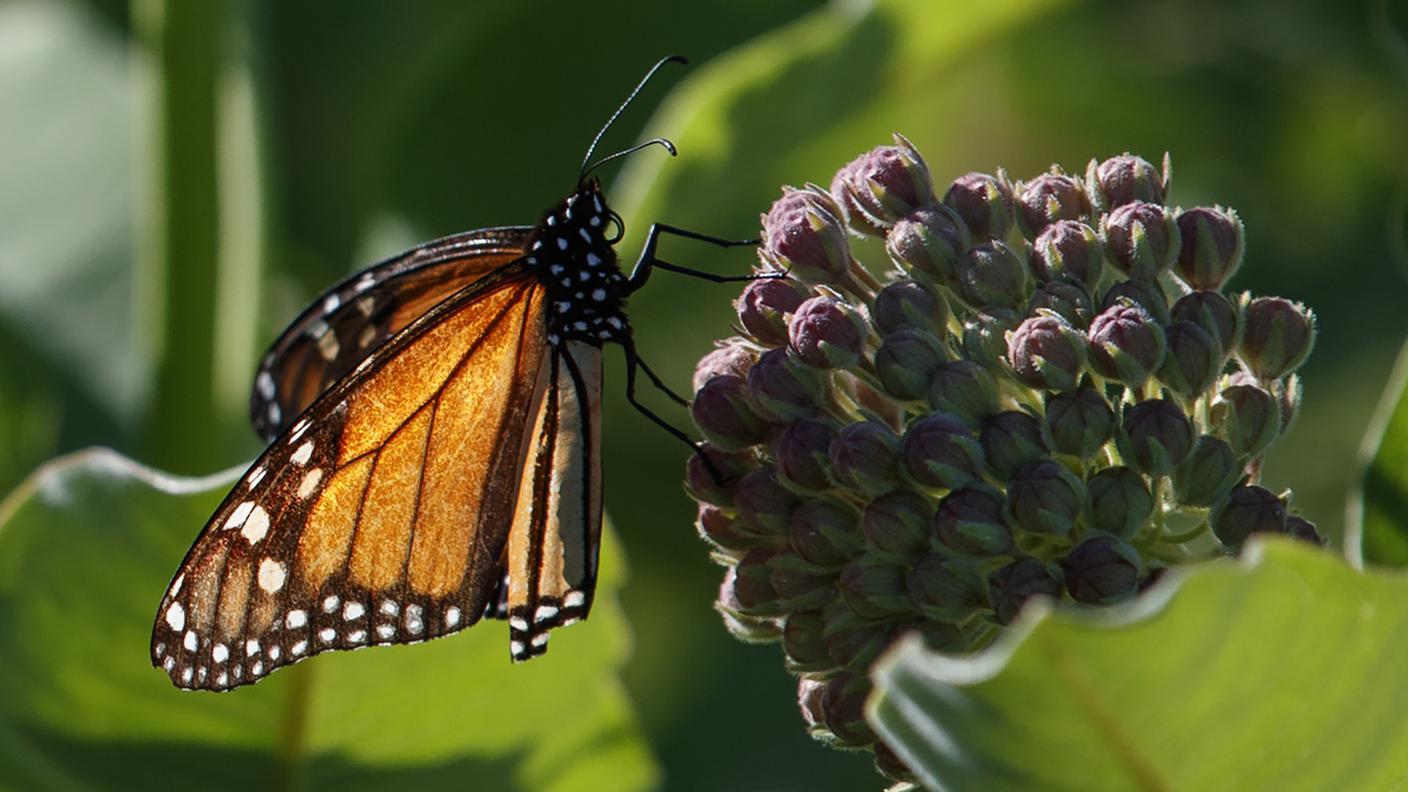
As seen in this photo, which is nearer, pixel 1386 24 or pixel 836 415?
pixel 836 415

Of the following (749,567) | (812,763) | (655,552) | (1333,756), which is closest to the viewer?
(1333,756)

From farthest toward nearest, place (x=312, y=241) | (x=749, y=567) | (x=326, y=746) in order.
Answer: (x=312, y=241)
(x=326, y=746)
(x=749, y=567)

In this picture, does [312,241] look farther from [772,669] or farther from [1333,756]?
[1333,756]

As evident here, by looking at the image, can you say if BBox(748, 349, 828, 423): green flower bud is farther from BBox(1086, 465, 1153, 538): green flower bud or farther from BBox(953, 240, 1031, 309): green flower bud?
BBox(1086, 465, 1153, 538): green flower bud

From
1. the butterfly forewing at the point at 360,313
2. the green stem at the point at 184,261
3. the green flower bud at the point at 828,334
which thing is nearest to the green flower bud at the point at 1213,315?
the green flower bud at the point at 828,334

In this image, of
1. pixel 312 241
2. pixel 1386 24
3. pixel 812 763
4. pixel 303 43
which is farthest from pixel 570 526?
pixel 303 43

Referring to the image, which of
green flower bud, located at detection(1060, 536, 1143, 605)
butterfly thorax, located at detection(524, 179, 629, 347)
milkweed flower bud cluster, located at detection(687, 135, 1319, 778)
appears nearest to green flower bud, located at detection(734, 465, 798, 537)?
milkweed flower bud cluster, located at detection(687, 135, 1319, 778)

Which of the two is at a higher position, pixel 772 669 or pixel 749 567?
pixel 749 567

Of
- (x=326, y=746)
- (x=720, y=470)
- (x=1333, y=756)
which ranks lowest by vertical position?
(x=326, y=746)
